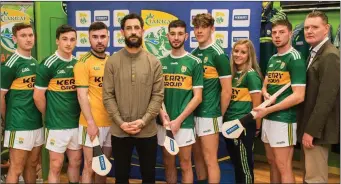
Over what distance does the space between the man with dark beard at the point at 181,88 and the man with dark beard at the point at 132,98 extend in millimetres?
287

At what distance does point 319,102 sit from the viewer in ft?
8.77

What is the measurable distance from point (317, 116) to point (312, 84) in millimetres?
239

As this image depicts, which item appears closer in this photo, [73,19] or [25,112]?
[25,112]

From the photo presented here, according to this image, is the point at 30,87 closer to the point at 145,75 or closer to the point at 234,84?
the point at 145,75

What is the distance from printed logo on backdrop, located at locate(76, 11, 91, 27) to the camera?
3.93 metres

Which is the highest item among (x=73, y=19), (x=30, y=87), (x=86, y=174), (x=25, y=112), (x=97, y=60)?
(x=73, y=19)

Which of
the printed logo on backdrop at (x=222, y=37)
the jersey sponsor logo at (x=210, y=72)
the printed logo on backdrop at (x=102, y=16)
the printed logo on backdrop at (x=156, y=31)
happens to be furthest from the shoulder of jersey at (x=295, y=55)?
the printed logo on backdrop at (x=102, y=16)

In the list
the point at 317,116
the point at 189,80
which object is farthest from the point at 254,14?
the point at 317,116

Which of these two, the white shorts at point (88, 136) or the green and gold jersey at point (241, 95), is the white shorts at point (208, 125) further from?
the white shorts at point (88, 136)

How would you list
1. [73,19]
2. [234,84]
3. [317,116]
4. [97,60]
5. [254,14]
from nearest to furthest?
[317,116] → [97,60] → [234,84] → [254,14] → [73,19]

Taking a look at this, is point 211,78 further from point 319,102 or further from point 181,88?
point 319,102

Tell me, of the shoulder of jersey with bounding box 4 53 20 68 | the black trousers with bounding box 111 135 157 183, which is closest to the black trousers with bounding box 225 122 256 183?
the black trousers with bounding box 111 135 157 183

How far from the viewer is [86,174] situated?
3.14m

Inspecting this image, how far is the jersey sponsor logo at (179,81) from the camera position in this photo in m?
3.09
